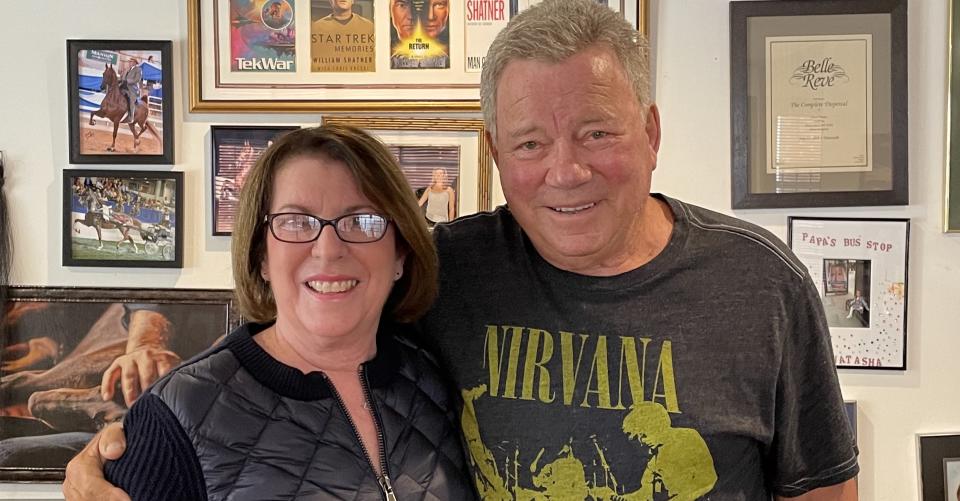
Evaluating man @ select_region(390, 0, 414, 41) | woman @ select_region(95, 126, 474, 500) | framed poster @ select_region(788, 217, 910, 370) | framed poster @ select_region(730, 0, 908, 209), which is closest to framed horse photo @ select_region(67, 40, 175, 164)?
man @ select_region(390, 0, 414, 41)

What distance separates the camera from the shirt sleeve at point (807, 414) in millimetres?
1186

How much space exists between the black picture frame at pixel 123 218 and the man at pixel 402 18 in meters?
→ 0.63

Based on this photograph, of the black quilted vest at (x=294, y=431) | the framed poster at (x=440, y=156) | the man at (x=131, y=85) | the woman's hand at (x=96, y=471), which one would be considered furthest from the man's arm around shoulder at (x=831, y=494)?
the man at (x=131, y=85)

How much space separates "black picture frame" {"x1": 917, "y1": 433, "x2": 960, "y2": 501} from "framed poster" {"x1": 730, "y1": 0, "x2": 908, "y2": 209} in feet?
1.85

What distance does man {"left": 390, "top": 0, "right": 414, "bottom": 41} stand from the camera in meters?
1.79

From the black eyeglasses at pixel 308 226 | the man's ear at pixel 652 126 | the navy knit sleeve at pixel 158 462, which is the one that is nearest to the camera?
the navy knit sleeve at pixel 158 462

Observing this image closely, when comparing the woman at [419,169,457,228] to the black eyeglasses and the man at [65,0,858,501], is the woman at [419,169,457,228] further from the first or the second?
the black eyeglasses

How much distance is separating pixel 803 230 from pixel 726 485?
836mm

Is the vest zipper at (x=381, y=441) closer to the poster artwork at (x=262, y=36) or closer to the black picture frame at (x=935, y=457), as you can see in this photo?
the poster artwork at (x=262, y=36)

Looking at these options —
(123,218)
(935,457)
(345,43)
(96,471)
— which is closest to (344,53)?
(345,43)

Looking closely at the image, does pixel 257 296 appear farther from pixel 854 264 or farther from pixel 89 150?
pixel 854 264

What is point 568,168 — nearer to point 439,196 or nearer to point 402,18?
point 439,196

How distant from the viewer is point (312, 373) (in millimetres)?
1087

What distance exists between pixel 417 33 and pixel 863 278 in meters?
1.20
